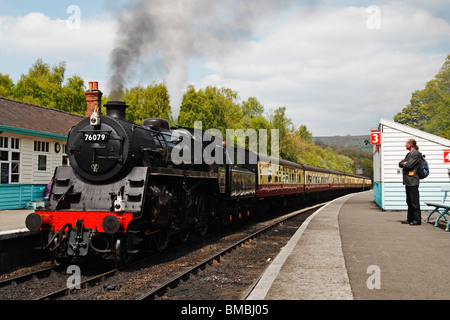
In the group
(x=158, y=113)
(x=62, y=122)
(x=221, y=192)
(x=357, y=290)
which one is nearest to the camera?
(x=357, y=290)

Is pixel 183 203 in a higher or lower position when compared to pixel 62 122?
lower

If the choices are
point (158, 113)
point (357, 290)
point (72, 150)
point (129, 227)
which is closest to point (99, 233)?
point (129, 227)

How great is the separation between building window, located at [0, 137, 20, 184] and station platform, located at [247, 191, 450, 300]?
10.4m

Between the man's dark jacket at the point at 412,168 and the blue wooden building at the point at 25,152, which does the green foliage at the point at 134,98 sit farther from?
the man's dark jacket at the point at 412,168

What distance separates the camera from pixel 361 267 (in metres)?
5.78

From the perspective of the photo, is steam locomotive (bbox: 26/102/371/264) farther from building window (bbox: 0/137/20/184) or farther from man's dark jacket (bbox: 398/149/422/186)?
Answer: building window (bbox: 0/137/20/184)

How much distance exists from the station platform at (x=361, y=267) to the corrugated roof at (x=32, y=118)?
35.8ft

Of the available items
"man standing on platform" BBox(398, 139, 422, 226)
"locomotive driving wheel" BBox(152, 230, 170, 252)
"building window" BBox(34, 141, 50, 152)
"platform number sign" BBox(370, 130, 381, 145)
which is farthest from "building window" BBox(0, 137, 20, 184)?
"platform number sign" BBox(370, 130, 381, 145)

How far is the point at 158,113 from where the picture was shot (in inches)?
1415

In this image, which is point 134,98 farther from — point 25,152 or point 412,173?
point 412,173

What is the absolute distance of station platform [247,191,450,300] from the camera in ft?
15.0

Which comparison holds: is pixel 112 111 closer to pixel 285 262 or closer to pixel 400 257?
pixel 285 262

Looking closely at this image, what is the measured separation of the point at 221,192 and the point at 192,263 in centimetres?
406

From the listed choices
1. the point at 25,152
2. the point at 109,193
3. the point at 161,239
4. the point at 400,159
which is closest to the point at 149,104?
the point at 25,152
